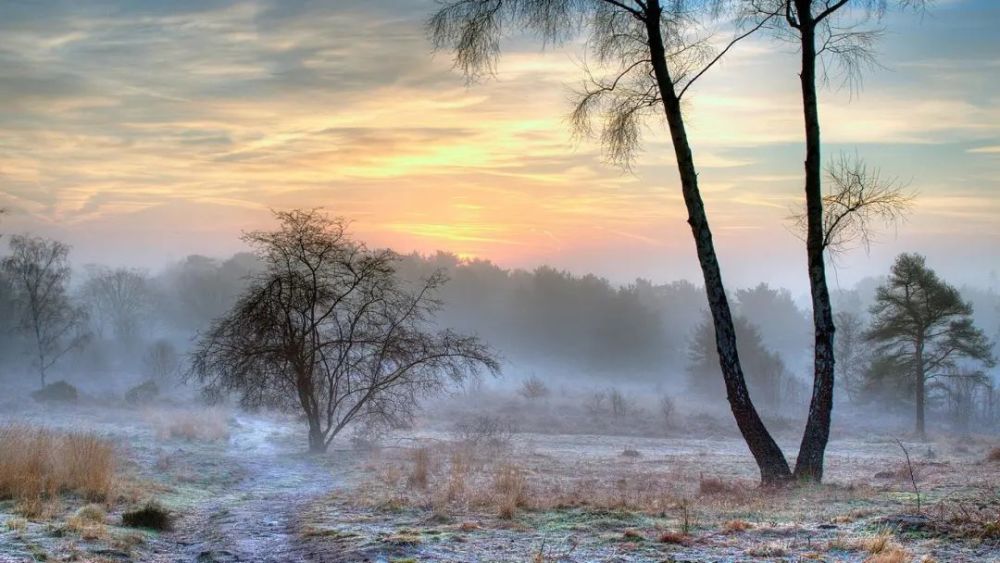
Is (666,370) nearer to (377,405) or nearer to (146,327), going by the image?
(146,327)

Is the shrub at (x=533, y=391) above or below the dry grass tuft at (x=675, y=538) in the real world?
below

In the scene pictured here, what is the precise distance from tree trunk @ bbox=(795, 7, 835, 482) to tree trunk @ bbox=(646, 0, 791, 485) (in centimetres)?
57

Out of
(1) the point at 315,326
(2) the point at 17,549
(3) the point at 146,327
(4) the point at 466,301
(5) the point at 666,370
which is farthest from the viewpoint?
(4) the point at 466,301

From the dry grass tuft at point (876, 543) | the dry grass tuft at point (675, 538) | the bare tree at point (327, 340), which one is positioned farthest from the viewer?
the bare tree at point (327, 340)

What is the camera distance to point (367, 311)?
1862 cm

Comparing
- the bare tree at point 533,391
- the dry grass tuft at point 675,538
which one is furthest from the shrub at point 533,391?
the dry grass tuft at point 675,538

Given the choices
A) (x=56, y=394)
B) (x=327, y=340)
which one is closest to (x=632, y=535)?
(x=327, y=340)

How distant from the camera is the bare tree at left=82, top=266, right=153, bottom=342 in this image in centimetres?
6116

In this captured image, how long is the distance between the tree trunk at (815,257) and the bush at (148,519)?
8.97m

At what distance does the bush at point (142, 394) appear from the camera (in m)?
38.5

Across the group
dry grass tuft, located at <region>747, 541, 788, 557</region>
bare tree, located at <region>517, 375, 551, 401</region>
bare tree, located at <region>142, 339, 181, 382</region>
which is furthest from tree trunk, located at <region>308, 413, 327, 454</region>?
bare tree, located at <region>142, 339, 181, 382</region>

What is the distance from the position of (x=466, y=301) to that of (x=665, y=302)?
91.5 ft

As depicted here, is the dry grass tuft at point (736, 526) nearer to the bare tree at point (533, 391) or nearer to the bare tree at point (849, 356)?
the bare tree at point (533, 391)

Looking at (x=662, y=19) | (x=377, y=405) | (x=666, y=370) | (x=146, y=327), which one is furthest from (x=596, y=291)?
(x=662, y=19)
